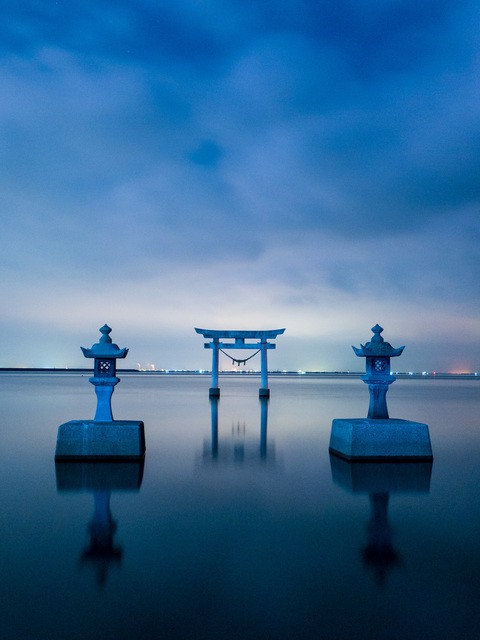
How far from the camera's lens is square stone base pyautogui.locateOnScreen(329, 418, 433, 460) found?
802 cm

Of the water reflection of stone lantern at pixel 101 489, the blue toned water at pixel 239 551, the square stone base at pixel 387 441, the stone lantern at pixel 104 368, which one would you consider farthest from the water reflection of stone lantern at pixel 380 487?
the stone lantern at pixel 104 368

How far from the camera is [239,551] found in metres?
4.33

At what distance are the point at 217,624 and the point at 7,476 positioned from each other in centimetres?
616

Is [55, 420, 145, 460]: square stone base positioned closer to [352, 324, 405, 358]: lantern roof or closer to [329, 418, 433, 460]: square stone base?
[329, 418, 433, 460]: square stone base

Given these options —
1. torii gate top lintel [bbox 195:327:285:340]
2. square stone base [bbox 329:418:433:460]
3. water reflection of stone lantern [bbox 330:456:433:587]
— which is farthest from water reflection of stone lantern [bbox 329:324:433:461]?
torii gate top lintel [bbox 195:327:285:340]

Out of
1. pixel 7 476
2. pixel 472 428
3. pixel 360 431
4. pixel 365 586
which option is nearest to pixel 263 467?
pixel 360 431

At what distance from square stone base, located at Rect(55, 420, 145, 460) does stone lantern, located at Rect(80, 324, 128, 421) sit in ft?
0.74

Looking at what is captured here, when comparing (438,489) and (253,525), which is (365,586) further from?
(438,489)

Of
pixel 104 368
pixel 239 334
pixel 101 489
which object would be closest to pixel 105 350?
pixel 104 368

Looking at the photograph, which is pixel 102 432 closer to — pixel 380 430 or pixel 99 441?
pixel 99 441

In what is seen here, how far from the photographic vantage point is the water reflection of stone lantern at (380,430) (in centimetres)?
804

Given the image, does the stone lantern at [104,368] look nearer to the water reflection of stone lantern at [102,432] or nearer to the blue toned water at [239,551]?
the water reflection of stone lantern at [102,432]

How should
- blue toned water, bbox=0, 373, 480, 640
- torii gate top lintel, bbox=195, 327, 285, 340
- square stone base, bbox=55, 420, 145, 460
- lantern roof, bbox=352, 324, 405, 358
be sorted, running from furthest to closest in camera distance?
torii gate top lintel, bbox=195, 327, 285, 340 → lantern roof, bbox=352, 324, 405, 358 → square stone base, bbox=55, 420, 145, 460 → blue toned water, bbox=0, 373, 480, 640

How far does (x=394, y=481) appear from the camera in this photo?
23.4ft
